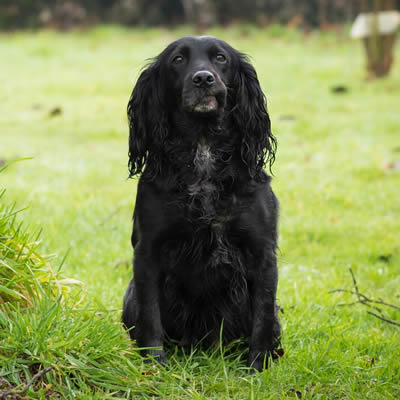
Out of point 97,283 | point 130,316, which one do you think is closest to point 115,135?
point 97,283

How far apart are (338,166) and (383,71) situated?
6912 mm

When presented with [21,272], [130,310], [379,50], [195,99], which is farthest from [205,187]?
[379,50]

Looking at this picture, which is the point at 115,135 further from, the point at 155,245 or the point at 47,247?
the point at 155,245

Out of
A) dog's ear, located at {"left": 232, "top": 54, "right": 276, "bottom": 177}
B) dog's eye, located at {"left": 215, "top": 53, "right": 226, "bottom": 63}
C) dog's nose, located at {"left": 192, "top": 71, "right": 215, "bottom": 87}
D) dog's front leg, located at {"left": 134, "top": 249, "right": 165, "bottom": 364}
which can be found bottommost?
dog's front leg, located at {"left": 134, "top": 249, "right": 165, "bottom": 364}

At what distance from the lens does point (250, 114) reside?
3.43 m

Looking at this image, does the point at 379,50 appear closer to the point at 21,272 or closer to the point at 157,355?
the point at 157,355

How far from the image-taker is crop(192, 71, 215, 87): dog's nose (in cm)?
313

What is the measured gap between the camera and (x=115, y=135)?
10227mm

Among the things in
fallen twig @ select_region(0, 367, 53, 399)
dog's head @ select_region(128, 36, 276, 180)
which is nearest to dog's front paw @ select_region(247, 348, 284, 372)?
dog's head @ select_region(128, 36, 276, 180)

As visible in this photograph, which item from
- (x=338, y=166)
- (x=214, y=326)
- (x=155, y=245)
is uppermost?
(x=155, y=245)

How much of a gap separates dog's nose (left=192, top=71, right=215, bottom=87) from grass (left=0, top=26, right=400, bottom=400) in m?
1.07

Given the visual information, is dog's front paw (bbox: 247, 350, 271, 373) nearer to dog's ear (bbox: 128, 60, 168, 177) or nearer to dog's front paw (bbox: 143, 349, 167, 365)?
dog's front paw (bbox: 143, 349, 167, 365)

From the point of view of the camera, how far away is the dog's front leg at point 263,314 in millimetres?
3215

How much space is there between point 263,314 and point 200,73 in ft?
3.81
